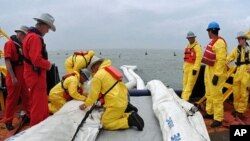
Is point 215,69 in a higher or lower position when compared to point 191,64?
higher

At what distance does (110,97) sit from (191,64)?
10.9 feet

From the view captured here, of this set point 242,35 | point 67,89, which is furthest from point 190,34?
point 67,89

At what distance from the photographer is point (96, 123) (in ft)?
13.8

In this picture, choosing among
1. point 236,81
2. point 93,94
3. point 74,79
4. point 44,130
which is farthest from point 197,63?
point 44,130

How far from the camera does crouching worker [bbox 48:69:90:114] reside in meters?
5.29

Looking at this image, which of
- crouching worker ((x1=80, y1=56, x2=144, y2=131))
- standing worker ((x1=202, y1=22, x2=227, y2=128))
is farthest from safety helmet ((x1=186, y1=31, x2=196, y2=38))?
crouching worker ((x1=80, y1=56, x2=144, y2=131))

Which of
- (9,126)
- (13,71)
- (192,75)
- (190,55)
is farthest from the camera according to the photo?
(190,55)

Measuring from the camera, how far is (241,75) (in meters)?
5.84

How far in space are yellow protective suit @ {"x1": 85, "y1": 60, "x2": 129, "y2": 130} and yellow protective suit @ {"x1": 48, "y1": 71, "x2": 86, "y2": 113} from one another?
0.92m

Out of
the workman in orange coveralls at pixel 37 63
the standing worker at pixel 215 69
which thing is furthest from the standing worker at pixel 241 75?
the workman in orange coveralls at pixel 37 63

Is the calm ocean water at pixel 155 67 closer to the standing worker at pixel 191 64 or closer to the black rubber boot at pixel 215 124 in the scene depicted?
the standing worker at pixel 191 64

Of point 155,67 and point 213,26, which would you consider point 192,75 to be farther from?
point 155,67

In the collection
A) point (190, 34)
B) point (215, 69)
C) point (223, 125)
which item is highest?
point (190, 34)

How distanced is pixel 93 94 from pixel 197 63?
3.30 meters
